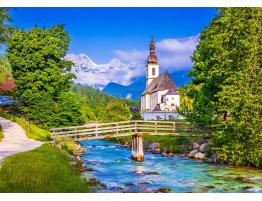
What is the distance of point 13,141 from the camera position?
89.4ft

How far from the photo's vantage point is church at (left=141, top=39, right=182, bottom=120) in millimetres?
94750

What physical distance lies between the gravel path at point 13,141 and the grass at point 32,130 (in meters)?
0.42

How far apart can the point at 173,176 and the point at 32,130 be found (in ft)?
49.8

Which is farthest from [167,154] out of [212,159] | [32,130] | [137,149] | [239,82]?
[239,82]

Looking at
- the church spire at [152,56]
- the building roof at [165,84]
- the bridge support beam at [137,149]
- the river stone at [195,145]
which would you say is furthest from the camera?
the church spire at [152,56]

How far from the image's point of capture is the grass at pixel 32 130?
3173 centimetres

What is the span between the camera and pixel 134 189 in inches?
734

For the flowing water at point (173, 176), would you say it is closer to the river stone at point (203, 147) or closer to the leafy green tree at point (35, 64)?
the river stone at point (203, 147)

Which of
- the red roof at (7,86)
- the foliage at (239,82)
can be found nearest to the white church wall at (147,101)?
the red roof at (7,86)

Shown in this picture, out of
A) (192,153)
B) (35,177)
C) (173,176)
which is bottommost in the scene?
(173,176)

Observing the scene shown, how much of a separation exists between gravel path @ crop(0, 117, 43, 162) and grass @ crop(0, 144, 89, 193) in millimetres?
1660

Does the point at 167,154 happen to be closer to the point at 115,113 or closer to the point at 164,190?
the point at 164,190

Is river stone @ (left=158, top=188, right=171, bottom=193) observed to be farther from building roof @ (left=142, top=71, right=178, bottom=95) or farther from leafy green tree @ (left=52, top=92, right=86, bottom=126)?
building roof @ (left=142, top=71, right=178, bottom=95)
